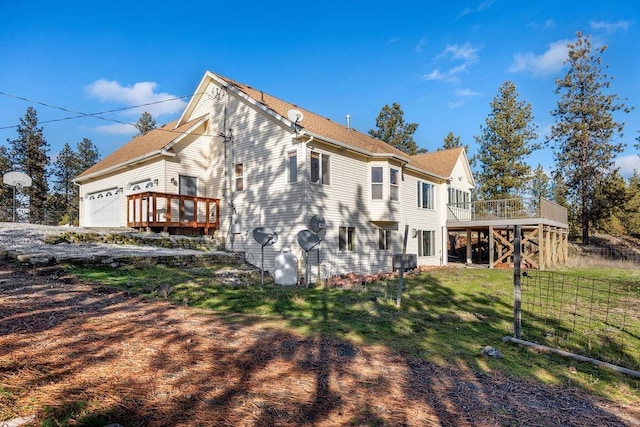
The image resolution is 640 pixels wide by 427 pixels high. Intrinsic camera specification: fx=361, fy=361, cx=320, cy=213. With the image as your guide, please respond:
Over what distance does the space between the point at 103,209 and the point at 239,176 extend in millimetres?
9201

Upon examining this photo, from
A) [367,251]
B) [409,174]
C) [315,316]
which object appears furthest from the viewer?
[409,174]

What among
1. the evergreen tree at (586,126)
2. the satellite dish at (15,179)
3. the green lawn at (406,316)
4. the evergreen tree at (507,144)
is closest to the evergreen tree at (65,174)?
the satellite dish at (15,179)

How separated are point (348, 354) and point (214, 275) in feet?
24.2

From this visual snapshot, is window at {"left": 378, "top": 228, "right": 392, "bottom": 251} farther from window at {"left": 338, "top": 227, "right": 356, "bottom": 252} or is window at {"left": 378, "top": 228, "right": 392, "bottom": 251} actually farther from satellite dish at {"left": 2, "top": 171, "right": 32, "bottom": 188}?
satellite dish at {"left": 2, "top": 171, "right": 32, "bottom": 188}

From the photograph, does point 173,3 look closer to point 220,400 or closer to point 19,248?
point 19,248

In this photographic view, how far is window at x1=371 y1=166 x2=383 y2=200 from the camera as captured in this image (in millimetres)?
16078

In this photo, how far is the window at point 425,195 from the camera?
65.4 feet

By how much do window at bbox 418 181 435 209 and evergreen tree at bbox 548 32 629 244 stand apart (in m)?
16.9

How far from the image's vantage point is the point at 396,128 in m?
39.2

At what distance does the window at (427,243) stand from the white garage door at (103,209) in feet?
51.5

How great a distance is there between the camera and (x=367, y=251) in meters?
15.8

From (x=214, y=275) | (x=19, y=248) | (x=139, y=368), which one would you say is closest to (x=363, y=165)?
(x=214, y=275)

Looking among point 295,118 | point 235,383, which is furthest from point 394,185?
point 235,383

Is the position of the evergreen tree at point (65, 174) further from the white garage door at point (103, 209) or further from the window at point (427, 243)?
the window at point (427, 243)
